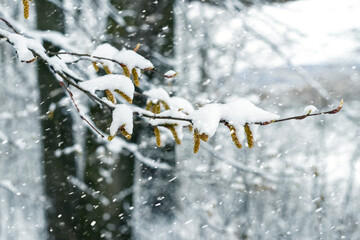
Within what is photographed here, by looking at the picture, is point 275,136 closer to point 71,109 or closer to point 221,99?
point 221,99

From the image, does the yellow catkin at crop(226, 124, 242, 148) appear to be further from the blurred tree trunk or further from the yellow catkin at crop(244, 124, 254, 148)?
the blurred tree trunk

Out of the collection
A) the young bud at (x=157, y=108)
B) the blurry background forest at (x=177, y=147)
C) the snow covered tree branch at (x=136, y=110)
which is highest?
the snow covered tree branch at (x=136, y=110)

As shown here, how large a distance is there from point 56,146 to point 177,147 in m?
2.77

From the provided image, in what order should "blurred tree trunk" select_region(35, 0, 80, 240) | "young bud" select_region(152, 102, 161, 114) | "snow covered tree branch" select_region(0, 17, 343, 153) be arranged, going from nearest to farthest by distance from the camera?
"snow covered tree branch" select_region(0, 17, 343, 153), "young bud" select_region(152, 102, 161, 114), "blurred tree trunk" select_region(35, 0, 80, 240)

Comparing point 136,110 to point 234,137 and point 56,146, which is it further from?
point 56,146

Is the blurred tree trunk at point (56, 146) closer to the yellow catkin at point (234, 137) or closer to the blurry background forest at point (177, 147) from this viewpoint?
the blurry background forest at point (177, 147)

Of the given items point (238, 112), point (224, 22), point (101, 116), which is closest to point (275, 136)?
point (224, 22)

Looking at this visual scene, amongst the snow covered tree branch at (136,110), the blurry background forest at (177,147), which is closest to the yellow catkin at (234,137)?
the snow covered tree branch at (136,110)

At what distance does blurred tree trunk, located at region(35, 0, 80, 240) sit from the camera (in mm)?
2743

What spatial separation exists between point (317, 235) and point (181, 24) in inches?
234

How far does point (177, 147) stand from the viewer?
17.9 feet

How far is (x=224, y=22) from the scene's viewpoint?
16.5 feet

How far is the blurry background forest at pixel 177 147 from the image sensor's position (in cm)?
287

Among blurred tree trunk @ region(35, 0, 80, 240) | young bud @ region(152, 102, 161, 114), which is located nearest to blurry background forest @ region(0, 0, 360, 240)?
blurred tree trunk @ region(35, 0, 80, 240)
